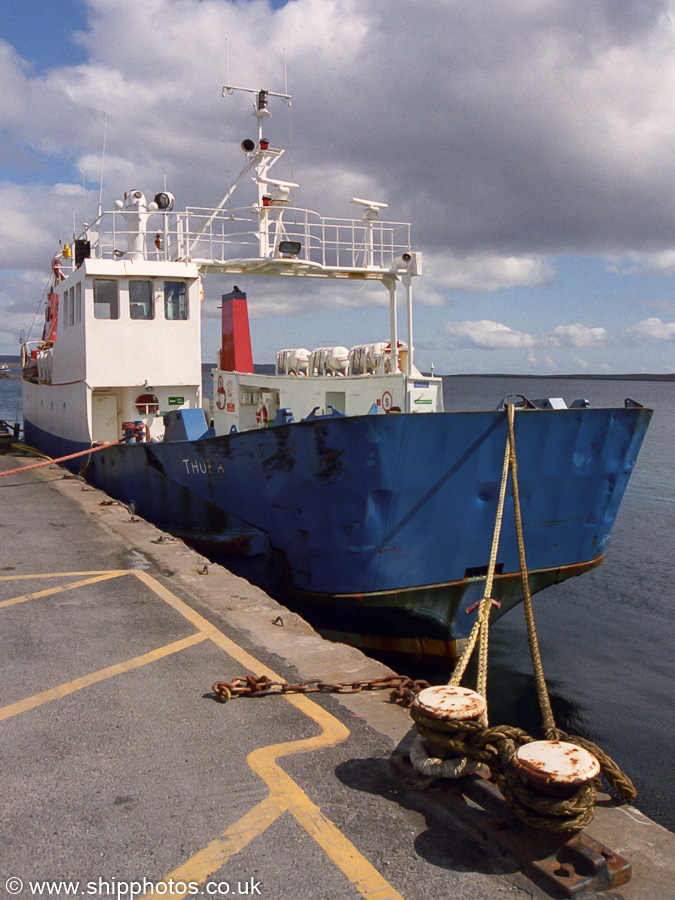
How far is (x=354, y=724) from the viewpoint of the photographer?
13.2ft

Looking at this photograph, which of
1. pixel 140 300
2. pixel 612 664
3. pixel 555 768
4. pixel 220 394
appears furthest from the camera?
pixel 220 394

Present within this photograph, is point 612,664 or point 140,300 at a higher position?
point 140,300

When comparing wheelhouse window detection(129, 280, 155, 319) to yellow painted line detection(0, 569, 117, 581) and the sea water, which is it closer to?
yellow painted line detection(0, 569, 117, 581)

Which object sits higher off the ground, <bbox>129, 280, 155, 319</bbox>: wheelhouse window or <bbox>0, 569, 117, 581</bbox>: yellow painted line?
<bbox>129, 280, 155, 319</bbox>: wheelhouse window

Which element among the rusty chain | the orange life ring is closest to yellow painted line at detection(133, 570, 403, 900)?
the rusty chain

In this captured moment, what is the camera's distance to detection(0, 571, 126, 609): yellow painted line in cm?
624

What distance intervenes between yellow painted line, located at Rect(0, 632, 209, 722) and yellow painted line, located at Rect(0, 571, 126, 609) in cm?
184

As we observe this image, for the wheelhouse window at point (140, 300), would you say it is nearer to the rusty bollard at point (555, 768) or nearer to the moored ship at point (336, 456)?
the moored ship at point (336, 456)

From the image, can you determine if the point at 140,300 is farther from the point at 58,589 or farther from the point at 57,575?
the point at 58,589

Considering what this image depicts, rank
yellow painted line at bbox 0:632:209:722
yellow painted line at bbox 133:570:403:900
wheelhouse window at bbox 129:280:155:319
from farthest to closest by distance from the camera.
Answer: wheelhouse window at bbox 129:280:155:319
yellow painted line at bbox 0:632:209:722
yellow painted line at bbox 133:570:403:900

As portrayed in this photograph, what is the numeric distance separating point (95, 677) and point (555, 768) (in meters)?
3.01

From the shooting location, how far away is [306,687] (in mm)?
4398

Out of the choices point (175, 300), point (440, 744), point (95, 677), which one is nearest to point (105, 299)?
point (175, 300)

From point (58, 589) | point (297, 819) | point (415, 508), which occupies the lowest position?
point (297, 819)
